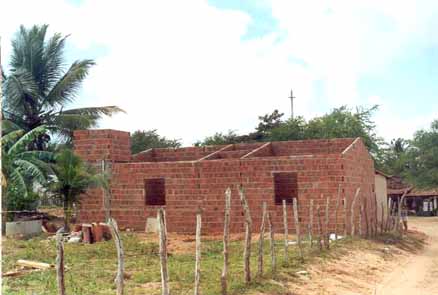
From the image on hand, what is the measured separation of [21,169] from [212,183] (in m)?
5.60

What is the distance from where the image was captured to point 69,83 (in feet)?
67.8

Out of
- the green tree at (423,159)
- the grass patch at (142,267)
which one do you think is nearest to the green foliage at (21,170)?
the grass patch at (142,267)

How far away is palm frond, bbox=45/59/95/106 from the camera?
2052 cm

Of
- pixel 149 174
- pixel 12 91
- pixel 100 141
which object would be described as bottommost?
pixel 149 174

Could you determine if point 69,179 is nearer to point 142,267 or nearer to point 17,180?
point 17,180

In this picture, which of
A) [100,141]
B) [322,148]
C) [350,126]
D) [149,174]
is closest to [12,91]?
[100,141]

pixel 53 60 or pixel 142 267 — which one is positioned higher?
pixel 53 60

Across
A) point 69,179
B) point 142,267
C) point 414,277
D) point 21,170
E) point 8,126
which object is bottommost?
point 414,277

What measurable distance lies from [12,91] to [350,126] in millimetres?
18084

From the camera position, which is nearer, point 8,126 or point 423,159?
point 8,126

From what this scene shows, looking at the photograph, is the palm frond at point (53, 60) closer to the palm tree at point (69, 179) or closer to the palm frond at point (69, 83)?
the palm frond at point (69, 83)

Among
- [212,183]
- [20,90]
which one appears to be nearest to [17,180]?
[20,90]

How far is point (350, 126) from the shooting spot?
30531 millimetres

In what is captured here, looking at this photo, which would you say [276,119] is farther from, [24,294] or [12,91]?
[24,294]
